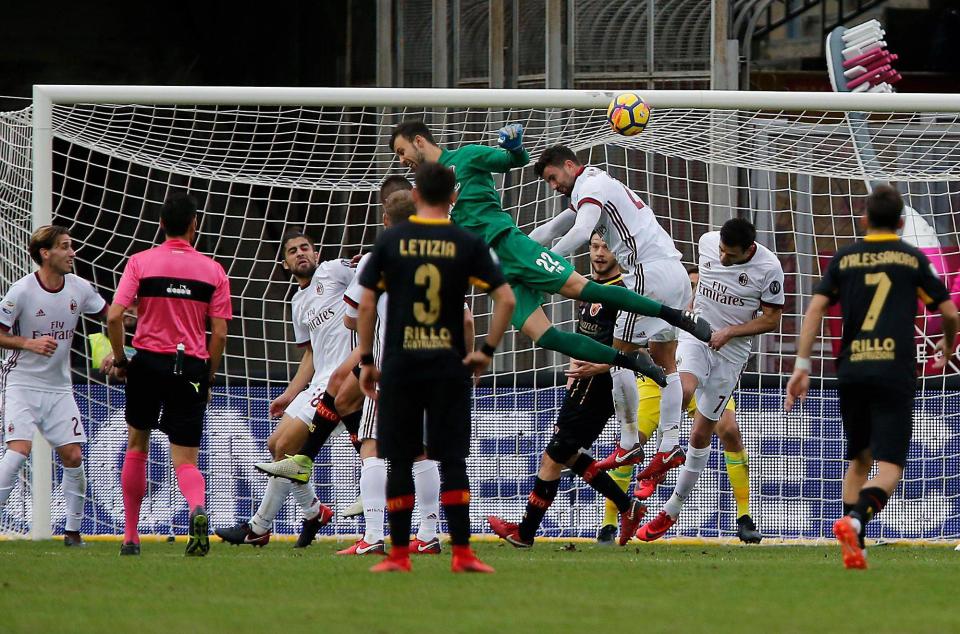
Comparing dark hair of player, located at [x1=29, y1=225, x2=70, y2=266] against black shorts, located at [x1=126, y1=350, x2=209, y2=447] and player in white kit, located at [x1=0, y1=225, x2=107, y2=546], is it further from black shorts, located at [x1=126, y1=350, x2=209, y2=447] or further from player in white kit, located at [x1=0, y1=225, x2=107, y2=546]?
black shorts, located at [x1=126, y1=350, x2=209, y2=447]

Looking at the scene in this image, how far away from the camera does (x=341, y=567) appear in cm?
765

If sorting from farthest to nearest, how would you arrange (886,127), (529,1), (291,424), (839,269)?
(529,1) < (886,127) < (291,424) < (839,269)

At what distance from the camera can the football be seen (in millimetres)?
9634

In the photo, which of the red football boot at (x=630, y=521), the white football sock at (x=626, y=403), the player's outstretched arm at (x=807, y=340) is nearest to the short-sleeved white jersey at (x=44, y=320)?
the white football sock at (x=626, y=403)

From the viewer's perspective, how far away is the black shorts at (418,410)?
698cm

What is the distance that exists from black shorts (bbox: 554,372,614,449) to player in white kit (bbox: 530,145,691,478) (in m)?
0.21

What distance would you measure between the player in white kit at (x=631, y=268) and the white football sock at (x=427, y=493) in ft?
6.32

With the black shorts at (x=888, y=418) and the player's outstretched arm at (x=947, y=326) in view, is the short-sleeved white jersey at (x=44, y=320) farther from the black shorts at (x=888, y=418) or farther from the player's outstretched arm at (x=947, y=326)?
the player's outstretched arm at (x=947, y=326)

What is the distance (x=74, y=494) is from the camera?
10.6m

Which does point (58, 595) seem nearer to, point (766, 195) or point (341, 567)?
point (341, 567)

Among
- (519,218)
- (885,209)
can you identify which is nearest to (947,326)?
(885,209)

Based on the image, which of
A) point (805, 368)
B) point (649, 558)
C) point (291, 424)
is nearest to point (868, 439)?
point (805, 368)

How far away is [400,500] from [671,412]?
12.6ft

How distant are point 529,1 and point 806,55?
11.4 feet
